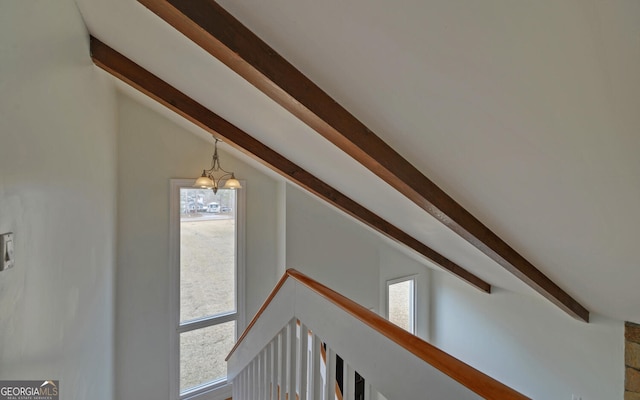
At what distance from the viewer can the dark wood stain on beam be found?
7.09 ft

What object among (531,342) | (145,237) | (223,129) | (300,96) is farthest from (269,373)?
(531,342)

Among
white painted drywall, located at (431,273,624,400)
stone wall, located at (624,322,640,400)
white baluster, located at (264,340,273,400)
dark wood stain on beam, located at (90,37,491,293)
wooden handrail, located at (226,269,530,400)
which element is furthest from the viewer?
white painted drywall, located at (431,273,624,400)

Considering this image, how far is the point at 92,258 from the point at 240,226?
1.80 metres

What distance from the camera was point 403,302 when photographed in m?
5.26

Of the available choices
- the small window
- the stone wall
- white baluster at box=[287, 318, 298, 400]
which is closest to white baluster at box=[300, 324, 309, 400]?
white baluster at box=[287, 318, 298, 400]

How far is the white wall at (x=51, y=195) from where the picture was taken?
3.40 ft

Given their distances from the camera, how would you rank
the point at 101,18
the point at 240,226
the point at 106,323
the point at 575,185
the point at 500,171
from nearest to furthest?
the point at 575,185
the point at 500,171
the point at 101,18
the point at 106,323
the point at 240,226

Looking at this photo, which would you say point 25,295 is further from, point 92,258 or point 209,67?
point 209,67

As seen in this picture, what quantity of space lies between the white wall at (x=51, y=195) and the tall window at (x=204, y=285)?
1083mm

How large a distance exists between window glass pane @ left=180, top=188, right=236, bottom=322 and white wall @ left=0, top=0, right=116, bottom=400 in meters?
1.15

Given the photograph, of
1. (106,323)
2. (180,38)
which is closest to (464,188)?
(180,38)

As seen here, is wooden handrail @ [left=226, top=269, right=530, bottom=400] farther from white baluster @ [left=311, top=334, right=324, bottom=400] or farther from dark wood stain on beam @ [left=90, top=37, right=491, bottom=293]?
dark wood stain on beam @ [left=90, top=37, right=491, bottom=293]

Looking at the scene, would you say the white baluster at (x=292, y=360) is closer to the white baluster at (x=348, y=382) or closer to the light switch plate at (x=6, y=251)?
the white baluster at (x=348, y=382)

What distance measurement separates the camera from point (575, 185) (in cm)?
113
